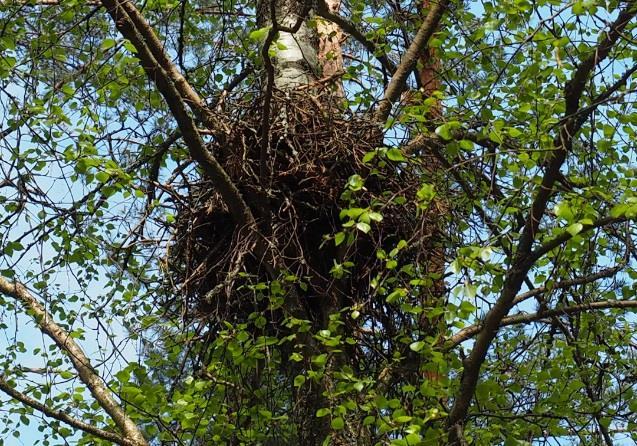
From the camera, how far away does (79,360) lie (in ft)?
13.4

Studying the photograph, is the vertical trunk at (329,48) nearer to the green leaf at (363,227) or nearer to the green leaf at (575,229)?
the green leaf at (363,227)

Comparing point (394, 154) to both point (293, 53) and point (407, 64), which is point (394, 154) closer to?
point (407, 64)

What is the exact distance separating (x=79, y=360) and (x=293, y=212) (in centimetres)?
132

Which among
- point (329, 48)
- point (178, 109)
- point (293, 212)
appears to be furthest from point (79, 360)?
point (329, 48)

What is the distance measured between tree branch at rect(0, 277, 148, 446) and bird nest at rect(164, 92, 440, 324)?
0.77m

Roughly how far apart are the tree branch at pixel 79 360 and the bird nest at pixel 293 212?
77 cm

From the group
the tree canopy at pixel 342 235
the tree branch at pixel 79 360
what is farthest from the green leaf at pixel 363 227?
the tree branch at pixel 79 360

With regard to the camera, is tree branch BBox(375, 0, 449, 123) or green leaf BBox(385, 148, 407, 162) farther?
tree branch BBox(375, 0, 449, 123)

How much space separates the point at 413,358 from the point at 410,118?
98 cm

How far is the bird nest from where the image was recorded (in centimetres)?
350

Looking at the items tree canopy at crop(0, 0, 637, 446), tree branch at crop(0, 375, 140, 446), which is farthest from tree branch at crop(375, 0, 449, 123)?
tree branch at crop(0, 375, 140, 446)

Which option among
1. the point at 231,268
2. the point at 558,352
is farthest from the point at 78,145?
the point at 558,352

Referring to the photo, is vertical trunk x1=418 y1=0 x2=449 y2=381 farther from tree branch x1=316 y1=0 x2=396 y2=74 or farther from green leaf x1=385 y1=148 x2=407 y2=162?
tree branch x1=316 y1=0 x2=396 y2=74

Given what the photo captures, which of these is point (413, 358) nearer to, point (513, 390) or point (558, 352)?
point (513, 390)
